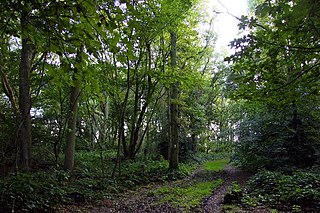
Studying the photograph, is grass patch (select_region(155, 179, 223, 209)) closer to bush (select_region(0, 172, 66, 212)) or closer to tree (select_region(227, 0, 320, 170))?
bush (select_region(0, 172, 66, 212))

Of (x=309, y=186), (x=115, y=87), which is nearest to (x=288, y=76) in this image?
(x=309, y=186)

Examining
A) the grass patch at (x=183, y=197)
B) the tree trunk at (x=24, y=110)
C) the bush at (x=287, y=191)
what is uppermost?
the tree trunk at (x=24, y=110)

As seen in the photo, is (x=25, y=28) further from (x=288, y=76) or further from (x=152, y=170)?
(x=152, y=170)

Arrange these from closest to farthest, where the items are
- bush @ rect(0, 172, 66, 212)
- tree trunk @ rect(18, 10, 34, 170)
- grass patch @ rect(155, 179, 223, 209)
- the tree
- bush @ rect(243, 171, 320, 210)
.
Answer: the tree → bush @ rect(0, 172, 66, 212) → bush @ rect(243, 171, 320, 210) → grass patch @ rect(155, 179, 223, 209) → tree trunk @ rect(18, 10, 34, 170)

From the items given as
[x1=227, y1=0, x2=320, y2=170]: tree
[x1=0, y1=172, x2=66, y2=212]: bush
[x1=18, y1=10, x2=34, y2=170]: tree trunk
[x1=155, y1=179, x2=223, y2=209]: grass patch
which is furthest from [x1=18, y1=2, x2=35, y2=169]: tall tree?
[x1=227, y1=0, x2=320, y2=170]: tree

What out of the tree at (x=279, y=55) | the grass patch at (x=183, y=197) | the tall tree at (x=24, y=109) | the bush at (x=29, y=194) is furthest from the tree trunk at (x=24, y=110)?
the tree at (x=279, y=55)

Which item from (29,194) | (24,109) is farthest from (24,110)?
(29,194)

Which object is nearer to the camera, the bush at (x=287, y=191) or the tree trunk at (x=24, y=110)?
the bush at (x=287, y=191)

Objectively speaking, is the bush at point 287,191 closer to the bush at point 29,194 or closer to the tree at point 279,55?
the tree at point 279,55

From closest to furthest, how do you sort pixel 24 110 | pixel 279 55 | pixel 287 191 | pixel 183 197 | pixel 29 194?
pixel 279 55 → pixel 29 194 → pixel 287 191 → pixel 183 197 → pixel 24 110

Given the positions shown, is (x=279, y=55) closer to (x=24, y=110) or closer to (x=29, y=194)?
(x=29, y=194)

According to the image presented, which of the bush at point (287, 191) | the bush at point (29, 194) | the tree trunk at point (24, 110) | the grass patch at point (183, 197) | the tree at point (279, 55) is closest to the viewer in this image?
the tree at point (279, 55)

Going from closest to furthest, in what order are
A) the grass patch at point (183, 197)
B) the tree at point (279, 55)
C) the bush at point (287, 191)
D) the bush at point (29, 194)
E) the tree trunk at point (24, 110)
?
the tree at point (279, 55)
the bush at point (29, 194)
the bush at point (287, 191)
the grass patch at point (183, 197)
the tree trunk at point (24, 110)

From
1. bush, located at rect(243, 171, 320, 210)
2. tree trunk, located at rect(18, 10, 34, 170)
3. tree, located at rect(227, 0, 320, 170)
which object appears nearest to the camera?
tree, located at rect(227, 0, 320, 170)
